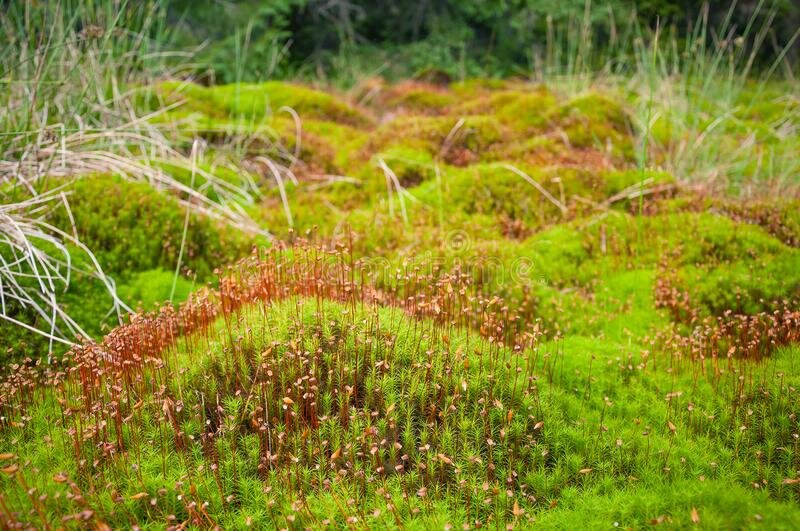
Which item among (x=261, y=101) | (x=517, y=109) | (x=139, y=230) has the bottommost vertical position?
(x=139, y=230)

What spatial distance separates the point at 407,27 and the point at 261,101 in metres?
9.70

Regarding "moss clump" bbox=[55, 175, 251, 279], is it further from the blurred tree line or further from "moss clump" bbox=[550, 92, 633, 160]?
the blurred tree line

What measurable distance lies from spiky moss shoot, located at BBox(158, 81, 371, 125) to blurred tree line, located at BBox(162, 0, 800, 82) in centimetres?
320

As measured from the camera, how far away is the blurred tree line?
47.3 ft

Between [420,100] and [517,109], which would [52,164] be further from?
[420,100]

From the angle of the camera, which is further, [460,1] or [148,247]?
[460,1]

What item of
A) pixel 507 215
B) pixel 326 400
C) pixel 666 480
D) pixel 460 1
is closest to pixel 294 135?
pixel 507 215

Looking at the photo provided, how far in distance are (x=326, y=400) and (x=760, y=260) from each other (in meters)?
3.87

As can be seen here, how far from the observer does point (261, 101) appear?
991 cm

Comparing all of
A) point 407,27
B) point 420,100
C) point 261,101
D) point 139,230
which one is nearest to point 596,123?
point 420,100

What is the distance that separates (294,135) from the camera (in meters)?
8.50

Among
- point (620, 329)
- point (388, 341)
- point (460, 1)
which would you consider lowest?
point (620, 329)

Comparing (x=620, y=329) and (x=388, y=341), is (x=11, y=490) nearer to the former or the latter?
(x=388, y=341)

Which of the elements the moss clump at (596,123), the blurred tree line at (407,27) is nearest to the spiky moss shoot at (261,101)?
the blurred tree line at (407,27)
